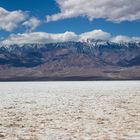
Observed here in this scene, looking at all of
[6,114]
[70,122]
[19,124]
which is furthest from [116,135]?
[6,114]

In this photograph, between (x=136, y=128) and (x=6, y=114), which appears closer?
(x=136, y=128)

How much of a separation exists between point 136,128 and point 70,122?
126 inches

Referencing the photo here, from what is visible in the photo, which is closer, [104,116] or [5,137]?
[5,137]

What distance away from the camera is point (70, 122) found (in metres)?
14.6

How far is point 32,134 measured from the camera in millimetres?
11656

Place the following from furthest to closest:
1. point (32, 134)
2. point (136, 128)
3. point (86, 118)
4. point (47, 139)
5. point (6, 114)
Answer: point (6, 114), point (86, 118), point (136, 128), point (32, 134), point (47, 139)

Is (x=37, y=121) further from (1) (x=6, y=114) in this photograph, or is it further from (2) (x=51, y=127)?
(1) (x=6, y=114)

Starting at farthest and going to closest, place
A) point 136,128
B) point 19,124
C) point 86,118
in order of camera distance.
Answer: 1. point 86,118
2. point 19,124
3. point 136,128

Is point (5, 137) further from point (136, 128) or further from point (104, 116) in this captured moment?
point (104, 116)

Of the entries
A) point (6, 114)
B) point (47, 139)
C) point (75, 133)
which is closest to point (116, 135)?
point (75, 133)

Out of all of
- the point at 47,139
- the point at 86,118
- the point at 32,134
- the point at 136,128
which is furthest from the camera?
the point at 86,118

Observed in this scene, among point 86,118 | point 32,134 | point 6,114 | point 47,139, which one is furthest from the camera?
point 6,114

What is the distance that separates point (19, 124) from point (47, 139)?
11.9ft

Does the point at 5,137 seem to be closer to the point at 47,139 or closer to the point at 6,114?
the point at 47,139
